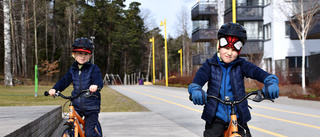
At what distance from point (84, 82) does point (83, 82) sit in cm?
1

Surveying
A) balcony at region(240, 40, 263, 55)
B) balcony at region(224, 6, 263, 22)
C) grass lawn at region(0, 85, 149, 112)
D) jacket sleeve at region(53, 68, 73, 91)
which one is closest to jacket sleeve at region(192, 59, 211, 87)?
jacket sleeve at region(53, 68, 73, 91)

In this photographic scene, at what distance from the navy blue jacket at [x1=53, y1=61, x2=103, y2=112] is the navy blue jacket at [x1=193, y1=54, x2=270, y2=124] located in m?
1.81

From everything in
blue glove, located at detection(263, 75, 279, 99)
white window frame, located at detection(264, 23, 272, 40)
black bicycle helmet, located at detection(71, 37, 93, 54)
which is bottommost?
blue glove, located at detection(263, 75, 279, 99)

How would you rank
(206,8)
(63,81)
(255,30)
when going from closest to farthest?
(63,81)
(255,30)
(206,8)

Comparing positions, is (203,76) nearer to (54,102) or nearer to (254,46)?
(54,102)

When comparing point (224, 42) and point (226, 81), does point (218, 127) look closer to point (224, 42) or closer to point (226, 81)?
point (226, 81)

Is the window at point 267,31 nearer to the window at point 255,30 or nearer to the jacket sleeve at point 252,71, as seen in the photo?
the window at point 255,30

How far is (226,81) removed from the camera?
4016 mm

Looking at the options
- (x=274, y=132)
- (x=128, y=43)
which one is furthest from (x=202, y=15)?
(x=274, y=132)

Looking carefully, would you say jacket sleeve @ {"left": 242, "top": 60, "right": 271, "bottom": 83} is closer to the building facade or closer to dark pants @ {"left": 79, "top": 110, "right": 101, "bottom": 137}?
dark pants @ {"left": 79, "top": 110, "right": 101, "bottom": 137}

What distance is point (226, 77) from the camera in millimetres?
4027

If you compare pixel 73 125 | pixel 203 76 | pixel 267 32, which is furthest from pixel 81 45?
pixel 267 32

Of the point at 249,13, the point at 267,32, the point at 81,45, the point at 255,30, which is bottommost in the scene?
the point at 81,45

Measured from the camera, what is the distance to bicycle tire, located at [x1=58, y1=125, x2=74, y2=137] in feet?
15.0
